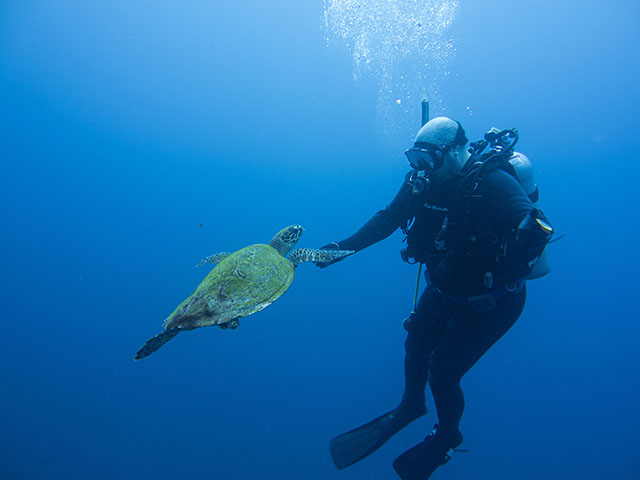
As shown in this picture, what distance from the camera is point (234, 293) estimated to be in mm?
2863

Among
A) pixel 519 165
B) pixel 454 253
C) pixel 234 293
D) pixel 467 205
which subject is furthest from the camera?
pixel 519 165

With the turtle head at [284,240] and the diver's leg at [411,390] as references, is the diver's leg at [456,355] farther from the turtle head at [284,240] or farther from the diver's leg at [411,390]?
the turtle head at [284,240]

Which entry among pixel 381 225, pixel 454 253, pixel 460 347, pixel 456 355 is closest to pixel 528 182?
pixel 454 253

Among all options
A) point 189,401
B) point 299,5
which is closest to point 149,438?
point 189,401

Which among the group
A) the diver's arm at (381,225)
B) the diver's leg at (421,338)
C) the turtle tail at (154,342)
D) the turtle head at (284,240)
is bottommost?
the diver's leg at (421,338)

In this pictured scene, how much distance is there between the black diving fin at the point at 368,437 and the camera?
14.5 ft

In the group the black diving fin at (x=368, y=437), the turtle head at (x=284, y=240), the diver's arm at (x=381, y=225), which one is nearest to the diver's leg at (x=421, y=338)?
the black diving fin at (x=368, y=437)

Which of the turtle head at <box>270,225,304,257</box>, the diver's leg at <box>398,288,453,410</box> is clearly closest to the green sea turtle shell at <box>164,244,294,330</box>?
the turtle head at <box>270,225,304,257</box>

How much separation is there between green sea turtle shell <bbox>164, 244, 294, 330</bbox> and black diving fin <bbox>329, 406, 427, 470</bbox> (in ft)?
9.90

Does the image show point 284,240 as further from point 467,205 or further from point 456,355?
point 456,355

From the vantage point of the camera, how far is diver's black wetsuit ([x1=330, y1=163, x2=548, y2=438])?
8.96ft

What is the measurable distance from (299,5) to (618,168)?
47768 mm

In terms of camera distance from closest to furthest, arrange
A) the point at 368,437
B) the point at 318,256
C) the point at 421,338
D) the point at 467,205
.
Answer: the point at 467,205, the point at 318,256, the point at 421,338, the point at 368,437

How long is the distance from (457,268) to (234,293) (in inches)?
96.5
